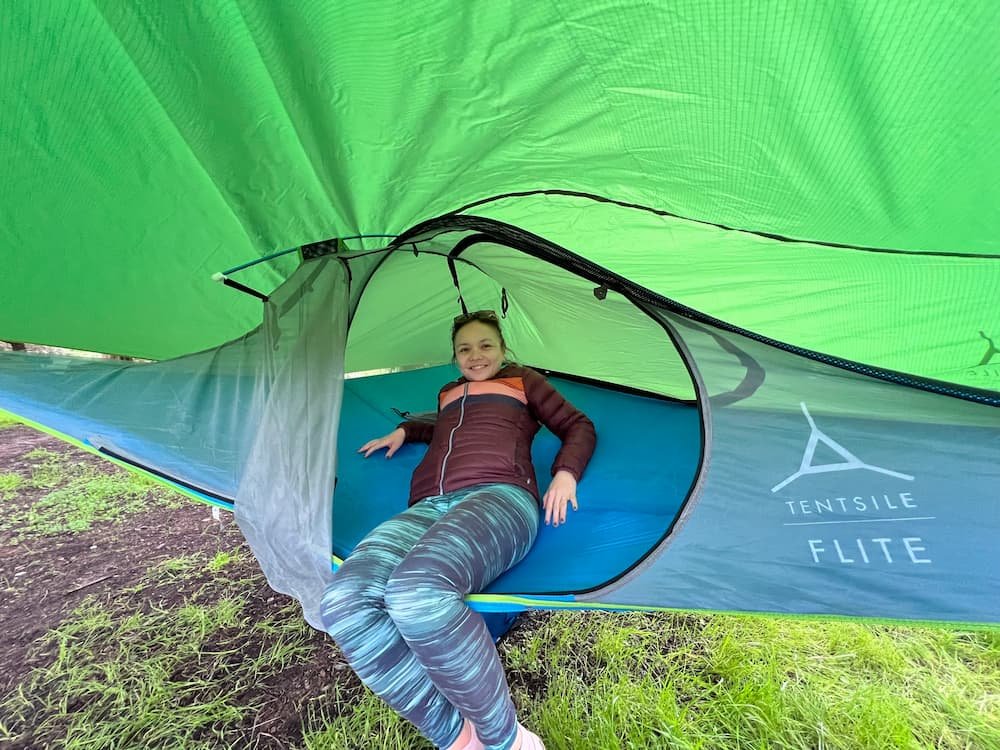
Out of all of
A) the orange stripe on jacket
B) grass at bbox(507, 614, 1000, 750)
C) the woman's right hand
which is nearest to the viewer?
grass at bbox(507, 614, 1000, 750)

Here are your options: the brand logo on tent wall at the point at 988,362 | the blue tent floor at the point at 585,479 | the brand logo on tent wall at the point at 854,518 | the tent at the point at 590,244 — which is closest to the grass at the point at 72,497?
the tent at the point at 590,244

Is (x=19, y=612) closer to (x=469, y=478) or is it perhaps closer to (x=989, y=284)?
(x=469, y=478)

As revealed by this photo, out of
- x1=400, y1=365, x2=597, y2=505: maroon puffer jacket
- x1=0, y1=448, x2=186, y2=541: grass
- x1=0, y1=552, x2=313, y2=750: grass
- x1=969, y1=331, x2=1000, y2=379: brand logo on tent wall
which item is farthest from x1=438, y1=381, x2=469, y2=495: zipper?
x1=0, y1=448, x2=186, y2=541: grass

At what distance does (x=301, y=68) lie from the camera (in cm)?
99

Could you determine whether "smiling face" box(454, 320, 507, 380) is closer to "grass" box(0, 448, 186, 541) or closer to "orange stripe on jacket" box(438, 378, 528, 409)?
"orange stripe on jacket" box(438, 378, 528, 409)

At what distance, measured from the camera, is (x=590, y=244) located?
172 centimetres

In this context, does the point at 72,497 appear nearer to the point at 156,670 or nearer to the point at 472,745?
the point at 156,670

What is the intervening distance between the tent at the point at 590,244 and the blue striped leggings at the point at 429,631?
0.08m

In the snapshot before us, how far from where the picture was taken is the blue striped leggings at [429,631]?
35.4 inches

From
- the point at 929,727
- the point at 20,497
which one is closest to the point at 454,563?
the point at 929,727

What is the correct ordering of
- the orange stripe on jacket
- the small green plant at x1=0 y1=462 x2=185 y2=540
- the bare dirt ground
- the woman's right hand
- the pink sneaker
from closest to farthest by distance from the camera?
the pink sneaker
the bare dirt ground
the orange stripe on jacket
the woman's right hand
the small green plant at x1=0 y1=462 x2=185 y2=540

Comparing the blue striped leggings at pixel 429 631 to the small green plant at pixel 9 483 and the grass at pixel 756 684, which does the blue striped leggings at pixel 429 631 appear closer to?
the grass at pixel 756 684

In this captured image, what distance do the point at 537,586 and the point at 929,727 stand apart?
0.82 metres

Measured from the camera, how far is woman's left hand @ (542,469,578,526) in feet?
4.26
